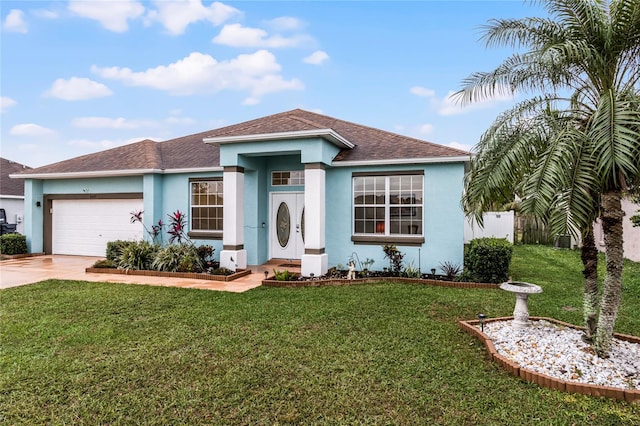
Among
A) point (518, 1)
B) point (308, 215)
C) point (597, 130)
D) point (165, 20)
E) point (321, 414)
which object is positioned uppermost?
point (165, 20)

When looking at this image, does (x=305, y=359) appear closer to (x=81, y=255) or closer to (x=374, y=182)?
(x=374, y=182)

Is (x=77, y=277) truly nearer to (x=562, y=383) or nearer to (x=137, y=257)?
(x=137, y=257)

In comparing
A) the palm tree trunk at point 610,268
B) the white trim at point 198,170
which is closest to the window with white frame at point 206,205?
the white trim at point 198,170

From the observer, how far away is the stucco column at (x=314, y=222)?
387 inches

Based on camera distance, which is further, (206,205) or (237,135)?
(206,205)

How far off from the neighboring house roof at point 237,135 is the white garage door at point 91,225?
4.70 ft

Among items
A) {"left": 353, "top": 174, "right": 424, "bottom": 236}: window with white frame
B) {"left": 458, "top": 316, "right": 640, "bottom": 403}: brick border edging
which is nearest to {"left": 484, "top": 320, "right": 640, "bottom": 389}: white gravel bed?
{"left": 458, "top": 316, "right": 640, "bottom": 403}: brick border edging

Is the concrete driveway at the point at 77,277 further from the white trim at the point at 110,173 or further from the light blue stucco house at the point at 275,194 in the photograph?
the white trim at the point at 110,173

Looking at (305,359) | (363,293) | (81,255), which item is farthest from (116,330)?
(81,255)

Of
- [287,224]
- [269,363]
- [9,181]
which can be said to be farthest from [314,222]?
[9,181]

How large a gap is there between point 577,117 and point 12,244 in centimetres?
1829

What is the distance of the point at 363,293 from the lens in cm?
798

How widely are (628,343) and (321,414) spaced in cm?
450

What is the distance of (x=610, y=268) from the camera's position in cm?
412
